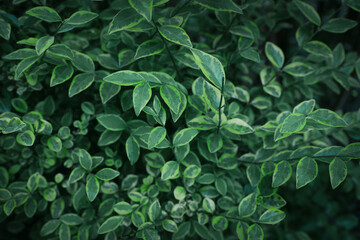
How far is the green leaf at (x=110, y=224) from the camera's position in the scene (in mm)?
718

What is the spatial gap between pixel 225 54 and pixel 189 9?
0.20 metres

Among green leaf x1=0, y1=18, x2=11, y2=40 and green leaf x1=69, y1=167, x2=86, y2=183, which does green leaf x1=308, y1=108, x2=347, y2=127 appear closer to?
green leaf x1=69, y1=167, x2=86, y2=183

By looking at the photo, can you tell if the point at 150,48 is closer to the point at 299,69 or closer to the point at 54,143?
the point at 54,143

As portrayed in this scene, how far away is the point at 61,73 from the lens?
0.72m

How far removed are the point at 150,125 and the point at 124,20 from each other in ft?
0.93

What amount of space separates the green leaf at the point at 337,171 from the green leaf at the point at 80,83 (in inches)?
24.9

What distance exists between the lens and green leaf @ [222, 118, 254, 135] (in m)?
0.68

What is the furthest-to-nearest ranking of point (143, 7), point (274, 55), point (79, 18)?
1. point (274, 55)
2. point (79, 18)
3. point (143, 7)

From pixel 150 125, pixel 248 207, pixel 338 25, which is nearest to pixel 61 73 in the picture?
pixel 150 125

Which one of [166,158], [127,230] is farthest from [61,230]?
[166,158]

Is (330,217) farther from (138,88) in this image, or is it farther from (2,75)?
(2,75)

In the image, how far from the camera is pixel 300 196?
1413 mm

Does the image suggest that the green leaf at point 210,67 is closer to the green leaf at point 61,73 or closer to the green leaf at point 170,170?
the green leaf at point 170,170

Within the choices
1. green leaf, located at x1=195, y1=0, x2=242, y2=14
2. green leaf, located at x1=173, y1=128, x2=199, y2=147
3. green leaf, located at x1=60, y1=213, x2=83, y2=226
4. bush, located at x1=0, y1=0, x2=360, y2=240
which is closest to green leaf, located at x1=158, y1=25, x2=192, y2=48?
bush, located at x1=0, y1=0, x2=360, y2=240
